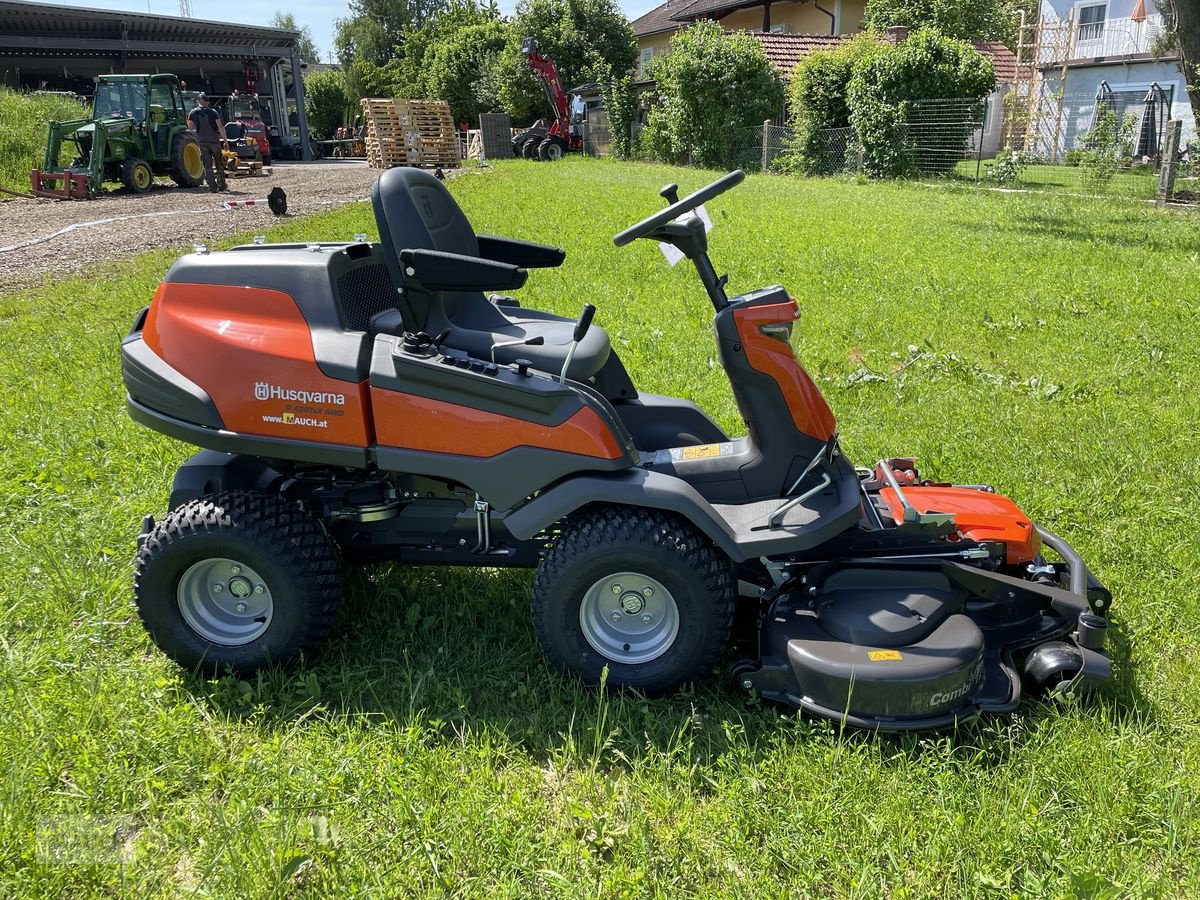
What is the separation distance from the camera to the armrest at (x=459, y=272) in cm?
261

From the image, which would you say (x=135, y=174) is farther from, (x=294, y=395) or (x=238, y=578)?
(x=294, y=395)

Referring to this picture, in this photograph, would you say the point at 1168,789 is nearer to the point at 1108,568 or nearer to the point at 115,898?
the point at 1108,568

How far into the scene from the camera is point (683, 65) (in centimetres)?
2269

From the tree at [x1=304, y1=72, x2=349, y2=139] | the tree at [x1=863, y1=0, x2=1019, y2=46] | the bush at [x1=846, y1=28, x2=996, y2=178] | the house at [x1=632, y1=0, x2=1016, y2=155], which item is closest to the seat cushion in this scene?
the bush at [x1=846, y1=28, x2=996, y2=178]

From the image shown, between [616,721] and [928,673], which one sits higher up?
[928,673]

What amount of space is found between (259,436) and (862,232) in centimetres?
904

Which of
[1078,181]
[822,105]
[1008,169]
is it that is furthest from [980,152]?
[822,105]

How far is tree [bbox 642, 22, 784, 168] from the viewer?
2233 cm

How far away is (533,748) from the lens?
2.57m

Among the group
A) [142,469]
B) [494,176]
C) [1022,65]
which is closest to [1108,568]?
[142,469]

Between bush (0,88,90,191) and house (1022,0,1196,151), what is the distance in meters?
25.1

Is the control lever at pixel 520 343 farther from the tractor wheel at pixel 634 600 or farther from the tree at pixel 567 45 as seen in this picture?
the tree at pixel 567 45

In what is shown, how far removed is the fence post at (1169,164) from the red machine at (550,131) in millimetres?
19366

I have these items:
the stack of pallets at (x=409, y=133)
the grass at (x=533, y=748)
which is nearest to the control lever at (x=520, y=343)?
the grass at (x=533, y=748)
